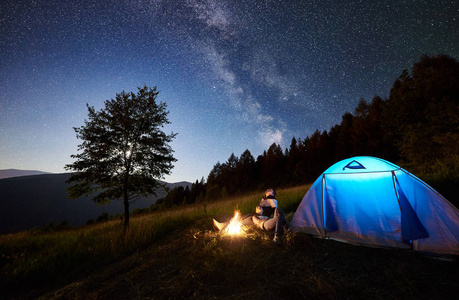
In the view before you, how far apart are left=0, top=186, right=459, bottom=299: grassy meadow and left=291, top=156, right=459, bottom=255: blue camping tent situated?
332 millimetres

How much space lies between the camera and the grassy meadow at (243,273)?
2830mm

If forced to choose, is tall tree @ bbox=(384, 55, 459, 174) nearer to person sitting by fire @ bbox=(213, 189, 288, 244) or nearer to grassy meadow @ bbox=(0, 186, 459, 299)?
grassy meadow @ bbox=(0, 186, 459, 299)

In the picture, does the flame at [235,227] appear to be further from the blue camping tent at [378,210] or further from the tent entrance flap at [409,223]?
the tent entrance flap at [409,223]

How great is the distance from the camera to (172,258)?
434cm

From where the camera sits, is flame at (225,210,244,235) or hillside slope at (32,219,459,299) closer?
hillside slope at (32,219,459,299)

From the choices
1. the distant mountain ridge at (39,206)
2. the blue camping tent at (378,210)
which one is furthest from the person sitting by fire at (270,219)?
the distant mountain ridge at (39,206)

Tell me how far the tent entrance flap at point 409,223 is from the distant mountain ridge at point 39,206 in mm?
93769

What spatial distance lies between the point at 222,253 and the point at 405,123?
731 inches

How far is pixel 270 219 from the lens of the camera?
4.88m

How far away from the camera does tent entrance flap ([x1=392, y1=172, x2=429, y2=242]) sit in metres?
3.86

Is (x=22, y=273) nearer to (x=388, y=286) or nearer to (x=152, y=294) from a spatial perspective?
(x=152, y=294)

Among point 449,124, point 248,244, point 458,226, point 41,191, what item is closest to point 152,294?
point 248,244

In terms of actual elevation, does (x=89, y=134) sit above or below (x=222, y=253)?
above

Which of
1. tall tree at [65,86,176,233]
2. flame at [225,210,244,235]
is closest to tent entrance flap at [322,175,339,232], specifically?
flame at [225,210,244,235]
